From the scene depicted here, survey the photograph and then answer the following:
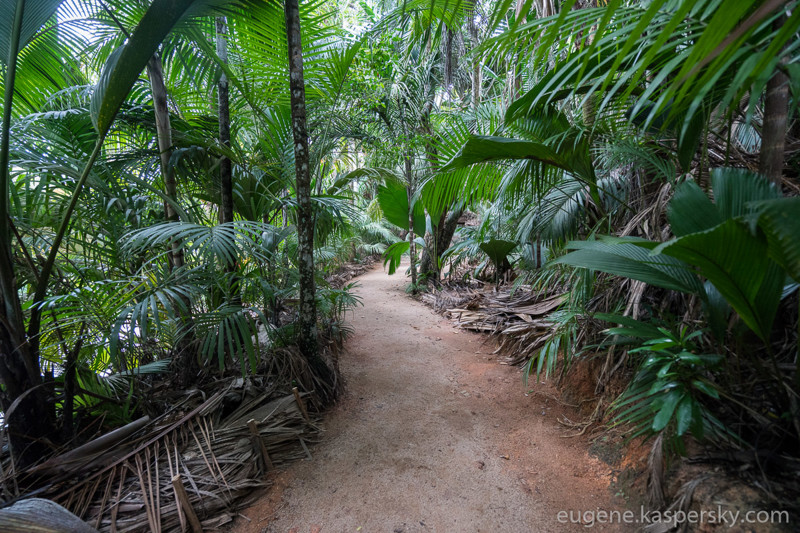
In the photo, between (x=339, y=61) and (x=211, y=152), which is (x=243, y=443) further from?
(x=339, y=61)

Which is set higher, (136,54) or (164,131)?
(136,54)

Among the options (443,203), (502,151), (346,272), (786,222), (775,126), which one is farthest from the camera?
(346,272)

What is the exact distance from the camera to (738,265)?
99 centimetres

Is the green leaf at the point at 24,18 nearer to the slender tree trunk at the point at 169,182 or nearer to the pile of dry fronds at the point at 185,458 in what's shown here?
the slender tree trunk at the point at 169,182

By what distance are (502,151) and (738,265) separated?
1275 millimetres

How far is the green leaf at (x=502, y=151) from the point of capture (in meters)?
1.89

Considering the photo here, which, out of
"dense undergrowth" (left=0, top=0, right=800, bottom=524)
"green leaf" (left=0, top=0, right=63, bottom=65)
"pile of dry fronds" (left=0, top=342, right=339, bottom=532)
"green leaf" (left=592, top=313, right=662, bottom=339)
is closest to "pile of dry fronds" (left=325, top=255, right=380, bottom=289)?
"dense undergrowth" (left=0, top=0, right=800, bottom=524)

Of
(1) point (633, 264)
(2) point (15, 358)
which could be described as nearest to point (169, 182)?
(2) point (15, 358)

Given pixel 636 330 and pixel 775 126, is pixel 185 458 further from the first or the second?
pixel 775 126

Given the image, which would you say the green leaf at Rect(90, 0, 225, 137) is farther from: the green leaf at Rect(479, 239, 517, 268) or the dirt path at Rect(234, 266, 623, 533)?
the green leaf at Rect(479, 239, 517, 268)

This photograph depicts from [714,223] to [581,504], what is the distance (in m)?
1.44

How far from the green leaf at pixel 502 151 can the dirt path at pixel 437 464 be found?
5.77ft

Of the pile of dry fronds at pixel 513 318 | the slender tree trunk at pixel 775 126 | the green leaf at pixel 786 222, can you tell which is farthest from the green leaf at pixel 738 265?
the pile of dry fronds at pixel 513 318

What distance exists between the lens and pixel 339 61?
277cm
